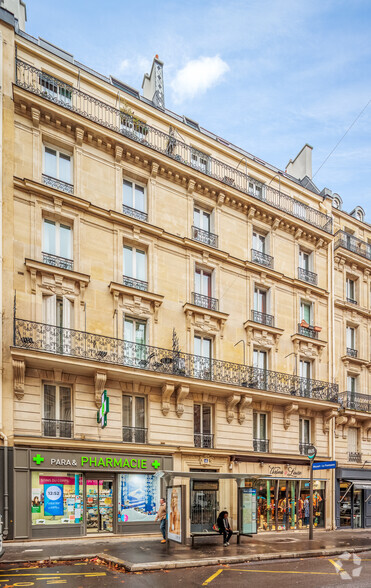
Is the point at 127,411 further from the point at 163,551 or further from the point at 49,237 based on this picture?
the point at 49,237

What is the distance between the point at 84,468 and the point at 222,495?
217 inches

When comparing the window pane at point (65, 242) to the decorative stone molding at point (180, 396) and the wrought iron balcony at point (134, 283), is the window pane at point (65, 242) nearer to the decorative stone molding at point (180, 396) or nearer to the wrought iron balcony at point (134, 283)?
the wrought iron balcony at point (134, 283)

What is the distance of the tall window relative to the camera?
1961cm

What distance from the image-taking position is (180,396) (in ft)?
67.5

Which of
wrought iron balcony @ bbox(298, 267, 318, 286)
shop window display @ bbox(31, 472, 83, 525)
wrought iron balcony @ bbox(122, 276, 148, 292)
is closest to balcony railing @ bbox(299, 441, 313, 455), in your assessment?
wrought iron balcony @ bbox(298, 267, 318, 286)

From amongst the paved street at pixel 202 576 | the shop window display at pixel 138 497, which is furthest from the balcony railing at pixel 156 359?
the paved street at pixel 202 576

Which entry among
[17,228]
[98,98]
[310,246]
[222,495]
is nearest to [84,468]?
[222,495]

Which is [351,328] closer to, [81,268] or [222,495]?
[222,495]

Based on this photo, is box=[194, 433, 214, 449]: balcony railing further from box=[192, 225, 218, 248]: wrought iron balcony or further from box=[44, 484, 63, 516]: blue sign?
box=[192, 225, 218, 248]: wrought iron balcony

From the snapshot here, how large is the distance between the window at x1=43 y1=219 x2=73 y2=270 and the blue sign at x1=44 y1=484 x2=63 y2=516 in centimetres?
754

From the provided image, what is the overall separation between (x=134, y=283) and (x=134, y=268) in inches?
26.0

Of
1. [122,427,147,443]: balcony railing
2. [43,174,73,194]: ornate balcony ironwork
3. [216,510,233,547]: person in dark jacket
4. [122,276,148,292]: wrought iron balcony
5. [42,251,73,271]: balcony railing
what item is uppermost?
[43,174,73,194]: ornate balcony ironwork

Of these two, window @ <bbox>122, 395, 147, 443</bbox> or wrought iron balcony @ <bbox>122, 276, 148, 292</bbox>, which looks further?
wrought iron balcony @ <bbox>122, 276, 148, 292</bbox>

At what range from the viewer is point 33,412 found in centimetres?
1734
